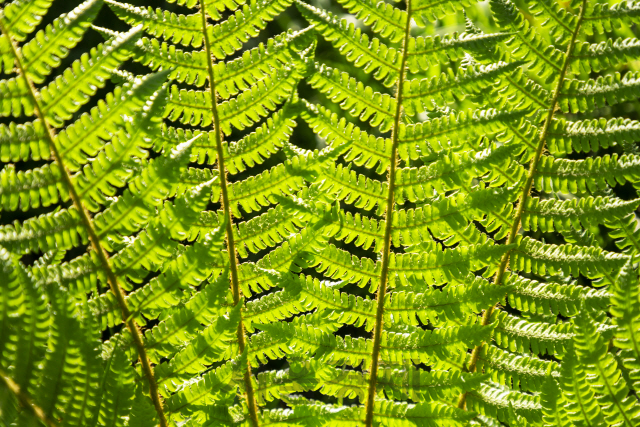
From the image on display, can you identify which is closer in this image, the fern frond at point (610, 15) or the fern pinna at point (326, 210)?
the fern pinna at point (326, 210)

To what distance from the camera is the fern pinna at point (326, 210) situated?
0.66 meters

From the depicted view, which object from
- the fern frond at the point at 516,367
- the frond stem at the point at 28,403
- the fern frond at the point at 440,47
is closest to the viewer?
the frond stem at the point at 28,403

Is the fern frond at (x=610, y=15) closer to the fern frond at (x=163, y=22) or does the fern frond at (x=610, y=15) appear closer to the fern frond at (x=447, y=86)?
the fern frond at (x=447, y=86)

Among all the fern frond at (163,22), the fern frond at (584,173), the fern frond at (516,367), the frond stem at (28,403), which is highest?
the fern frond at (163,22)

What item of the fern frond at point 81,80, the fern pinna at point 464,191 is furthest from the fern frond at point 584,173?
the fern frond at point 81,80

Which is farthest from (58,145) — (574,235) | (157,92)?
(574,235)

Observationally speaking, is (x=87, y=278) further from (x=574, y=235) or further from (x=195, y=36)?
(x=574, y=235)

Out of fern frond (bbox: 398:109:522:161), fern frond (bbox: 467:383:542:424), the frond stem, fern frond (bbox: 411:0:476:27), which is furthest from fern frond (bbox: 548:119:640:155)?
the frond stem

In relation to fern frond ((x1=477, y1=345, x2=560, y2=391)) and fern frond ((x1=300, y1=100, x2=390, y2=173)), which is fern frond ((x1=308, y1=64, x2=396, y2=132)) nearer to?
fern frond ((x1=300, y1=100, x2=390, y2=173))

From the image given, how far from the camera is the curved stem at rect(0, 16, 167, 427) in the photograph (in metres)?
0.66

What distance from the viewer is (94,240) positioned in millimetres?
694

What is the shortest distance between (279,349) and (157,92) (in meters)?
0.44

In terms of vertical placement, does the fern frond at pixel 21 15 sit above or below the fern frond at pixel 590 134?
above

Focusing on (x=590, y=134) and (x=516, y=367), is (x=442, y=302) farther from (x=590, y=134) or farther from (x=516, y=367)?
(x=590, y=134)
